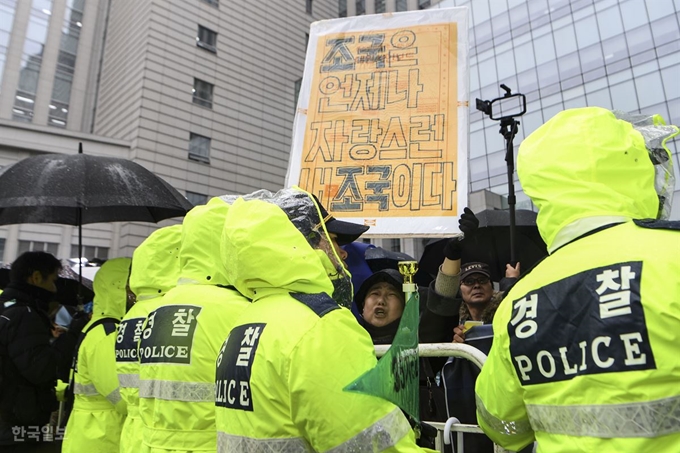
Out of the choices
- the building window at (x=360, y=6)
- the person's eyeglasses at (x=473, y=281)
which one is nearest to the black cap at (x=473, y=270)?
the person's eyeglasses at (x=473, y=281)

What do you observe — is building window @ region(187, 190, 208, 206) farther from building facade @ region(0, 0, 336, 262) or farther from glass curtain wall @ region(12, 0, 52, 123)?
glass curtain wall @ region(12, 0, 52, 123)

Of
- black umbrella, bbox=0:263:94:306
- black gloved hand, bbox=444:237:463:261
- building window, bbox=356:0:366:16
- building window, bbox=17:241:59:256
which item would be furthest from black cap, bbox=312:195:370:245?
building window, bbox=356:0:366:16

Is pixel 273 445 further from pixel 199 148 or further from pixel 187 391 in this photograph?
pixel 199 148

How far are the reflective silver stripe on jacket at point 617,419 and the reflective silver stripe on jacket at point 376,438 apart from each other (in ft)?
1.43

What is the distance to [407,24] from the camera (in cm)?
438

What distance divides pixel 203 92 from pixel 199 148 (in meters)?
2.55

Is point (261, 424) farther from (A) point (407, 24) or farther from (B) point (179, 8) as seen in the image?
(B) point (179, 8)

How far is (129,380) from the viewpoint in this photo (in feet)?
9.79

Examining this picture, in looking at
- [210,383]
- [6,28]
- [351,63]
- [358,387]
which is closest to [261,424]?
[358,387]

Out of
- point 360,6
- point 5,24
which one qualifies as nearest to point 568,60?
point 360,6

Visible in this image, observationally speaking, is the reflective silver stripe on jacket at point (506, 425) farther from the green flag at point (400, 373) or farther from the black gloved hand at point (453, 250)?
the black gloved hand at point (453, 250)

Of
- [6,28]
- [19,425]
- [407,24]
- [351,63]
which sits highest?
[6,28]

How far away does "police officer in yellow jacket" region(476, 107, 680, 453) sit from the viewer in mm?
1249

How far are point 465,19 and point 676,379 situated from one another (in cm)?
364
